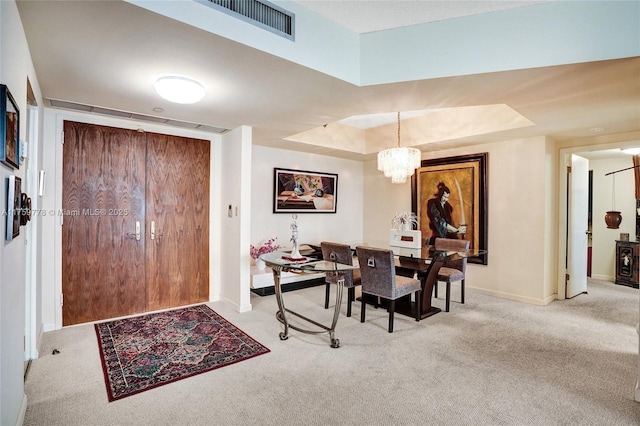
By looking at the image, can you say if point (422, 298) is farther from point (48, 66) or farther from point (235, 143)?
point (48, 66)

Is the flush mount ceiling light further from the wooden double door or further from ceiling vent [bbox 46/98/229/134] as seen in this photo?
the wooden double door

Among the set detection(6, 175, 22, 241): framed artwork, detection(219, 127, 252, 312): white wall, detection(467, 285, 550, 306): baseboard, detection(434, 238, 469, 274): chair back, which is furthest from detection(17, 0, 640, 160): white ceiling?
detection(467, 285, 550, 306): baseboard

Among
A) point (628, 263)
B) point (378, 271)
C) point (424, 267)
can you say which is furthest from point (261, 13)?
point (628, 263)

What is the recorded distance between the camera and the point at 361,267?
3637mm

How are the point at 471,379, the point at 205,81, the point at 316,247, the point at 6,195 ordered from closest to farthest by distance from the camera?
the point at 6,195 < the point at 471,379 < the point at 205,81 < the point at 316,247

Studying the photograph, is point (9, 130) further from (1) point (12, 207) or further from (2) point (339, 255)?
(2) point (339, 255)

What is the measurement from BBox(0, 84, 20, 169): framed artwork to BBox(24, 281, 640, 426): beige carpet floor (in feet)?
5.24

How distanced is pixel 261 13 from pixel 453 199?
13.8ft

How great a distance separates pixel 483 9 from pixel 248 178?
9.66ft

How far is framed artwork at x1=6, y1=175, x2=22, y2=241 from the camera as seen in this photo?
167cm

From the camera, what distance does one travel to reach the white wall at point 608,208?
231 inches

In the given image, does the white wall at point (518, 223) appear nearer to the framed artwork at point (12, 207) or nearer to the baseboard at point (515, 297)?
the baseboard at point (515, 297)

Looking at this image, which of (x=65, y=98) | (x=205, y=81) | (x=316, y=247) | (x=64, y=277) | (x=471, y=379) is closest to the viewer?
(x=471, y=379)

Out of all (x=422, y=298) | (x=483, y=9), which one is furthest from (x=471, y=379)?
(x=483, y=9)
